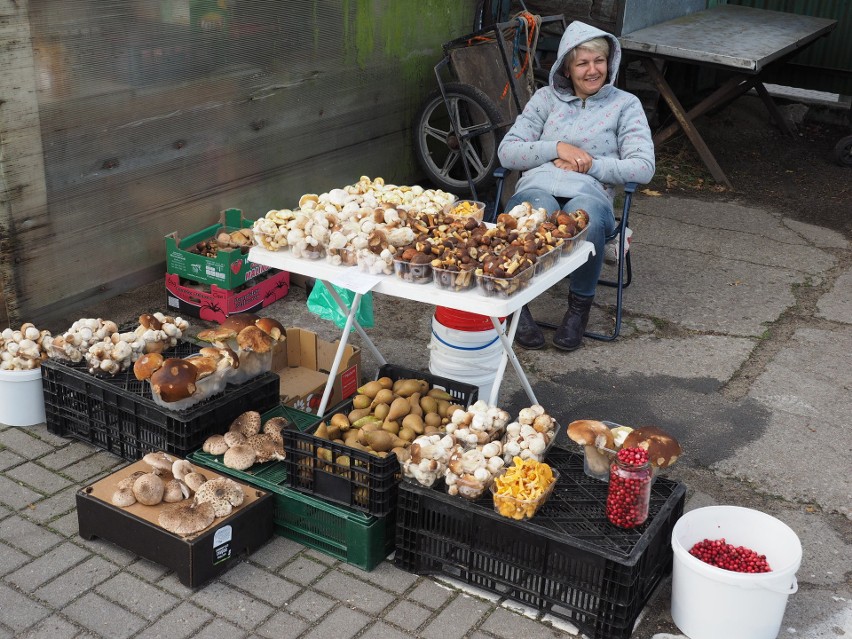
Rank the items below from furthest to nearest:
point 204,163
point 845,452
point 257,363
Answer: point 204,163, point 845,452, point 257,363

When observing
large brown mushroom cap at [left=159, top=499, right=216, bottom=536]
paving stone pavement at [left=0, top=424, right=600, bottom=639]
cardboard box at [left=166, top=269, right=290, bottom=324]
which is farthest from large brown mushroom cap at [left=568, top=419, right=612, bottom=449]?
cardboard box at [left=166, top=269, right=290, bottom=324]

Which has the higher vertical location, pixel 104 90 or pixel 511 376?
pixel 104 90

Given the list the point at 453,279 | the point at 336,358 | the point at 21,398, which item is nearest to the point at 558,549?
the point at 453,279

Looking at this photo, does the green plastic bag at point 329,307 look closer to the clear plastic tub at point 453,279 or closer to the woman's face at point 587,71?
the clear plastic tub at point 453,279

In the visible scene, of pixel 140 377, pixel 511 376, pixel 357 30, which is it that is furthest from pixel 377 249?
pixel 357 30

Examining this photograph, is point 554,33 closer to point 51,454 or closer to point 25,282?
point 25,282

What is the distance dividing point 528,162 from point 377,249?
1773mm

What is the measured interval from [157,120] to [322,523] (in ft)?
9.58

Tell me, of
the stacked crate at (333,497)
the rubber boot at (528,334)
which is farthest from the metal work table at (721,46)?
the stacked crate at (333,497)

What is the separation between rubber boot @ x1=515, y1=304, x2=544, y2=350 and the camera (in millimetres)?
5441

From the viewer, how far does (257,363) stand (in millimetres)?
4219

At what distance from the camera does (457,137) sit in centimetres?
730

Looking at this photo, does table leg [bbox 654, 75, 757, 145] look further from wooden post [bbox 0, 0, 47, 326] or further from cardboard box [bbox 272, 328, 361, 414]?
wooden post [bbox 0, 0, 47, 326]

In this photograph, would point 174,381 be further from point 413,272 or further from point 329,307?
point 329,307
